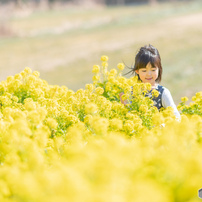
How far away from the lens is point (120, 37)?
19172 millimetres

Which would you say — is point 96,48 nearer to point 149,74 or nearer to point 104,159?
point 149,74

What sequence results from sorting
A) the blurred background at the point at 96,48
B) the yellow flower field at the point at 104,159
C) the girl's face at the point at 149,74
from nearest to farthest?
the yellow flower field at the point at 104,159
the girl's face at the point at 149,74
the blurred background at the point at 96,48

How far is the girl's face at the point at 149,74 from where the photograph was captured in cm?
368

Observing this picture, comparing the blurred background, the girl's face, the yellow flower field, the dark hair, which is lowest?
the yellow flower field

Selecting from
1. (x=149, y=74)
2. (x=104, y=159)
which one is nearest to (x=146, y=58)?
(x=149, y=74)

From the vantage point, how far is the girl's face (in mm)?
3682

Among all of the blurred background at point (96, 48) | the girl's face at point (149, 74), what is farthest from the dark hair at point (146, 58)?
the blurred background at point (96, 48)

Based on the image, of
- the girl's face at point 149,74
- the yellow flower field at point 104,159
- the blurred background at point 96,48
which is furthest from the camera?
the blurred background at point 96,48

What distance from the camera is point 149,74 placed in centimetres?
368

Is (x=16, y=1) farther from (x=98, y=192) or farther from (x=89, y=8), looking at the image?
(x=98, y=192)

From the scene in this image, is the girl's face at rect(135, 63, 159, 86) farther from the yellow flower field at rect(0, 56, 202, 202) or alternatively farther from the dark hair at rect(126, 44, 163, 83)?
the yellow flower field at rect(0, 56, 202, 202)

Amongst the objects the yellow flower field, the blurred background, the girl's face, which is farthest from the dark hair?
the blurred background

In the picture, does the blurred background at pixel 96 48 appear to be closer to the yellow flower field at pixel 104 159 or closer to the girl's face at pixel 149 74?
the girl's face at pixel 149 74

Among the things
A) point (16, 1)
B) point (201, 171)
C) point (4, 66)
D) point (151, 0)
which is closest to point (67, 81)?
point (4, 66)
